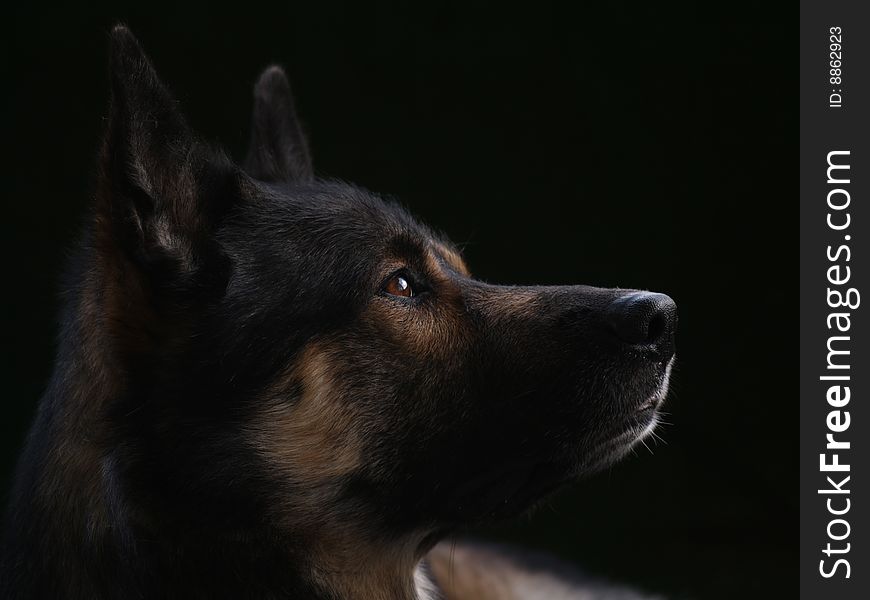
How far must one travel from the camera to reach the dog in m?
3.16

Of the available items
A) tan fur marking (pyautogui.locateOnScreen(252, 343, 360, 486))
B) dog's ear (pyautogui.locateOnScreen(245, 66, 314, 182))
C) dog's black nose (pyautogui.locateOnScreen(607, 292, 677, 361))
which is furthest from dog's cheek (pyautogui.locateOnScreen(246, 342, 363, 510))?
dog's ear (pyautogui.locateOnScreen(245, 66, 314, 182))

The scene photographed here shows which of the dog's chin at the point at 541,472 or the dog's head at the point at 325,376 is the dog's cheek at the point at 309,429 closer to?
the dog's head at the point at 325,376

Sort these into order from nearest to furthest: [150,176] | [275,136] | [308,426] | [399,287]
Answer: [150,176]
[308,426]
[399,287]
[275,136]

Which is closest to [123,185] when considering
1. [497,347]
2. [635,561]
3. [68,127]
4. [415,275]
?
[415,275]

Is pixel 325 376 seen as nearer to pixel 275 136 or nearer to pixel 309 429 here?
pixel 309 429

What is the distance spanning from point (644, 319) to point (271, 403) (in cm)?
101

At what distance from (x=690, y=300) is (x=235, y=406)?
3705 mm

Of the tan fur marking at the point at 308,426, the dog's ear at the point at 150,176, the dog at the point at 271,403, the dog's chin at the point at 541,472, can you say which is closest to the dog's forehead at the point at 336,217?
the dog at the point at 271,403

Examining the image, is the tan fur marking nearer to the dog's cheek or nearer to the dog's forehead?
the dog's cheek

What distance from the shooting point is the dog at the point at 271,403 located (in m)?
3.16

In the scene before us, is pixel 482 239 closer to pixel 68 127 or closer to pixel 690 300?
pixel 690 300

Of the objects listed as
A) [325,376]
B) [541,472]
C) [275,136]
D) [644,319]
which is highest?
[275,136]

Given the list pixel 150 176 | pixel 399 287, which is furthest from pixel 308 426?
pixel 150 176

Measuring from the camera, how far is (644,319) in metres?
3.20
